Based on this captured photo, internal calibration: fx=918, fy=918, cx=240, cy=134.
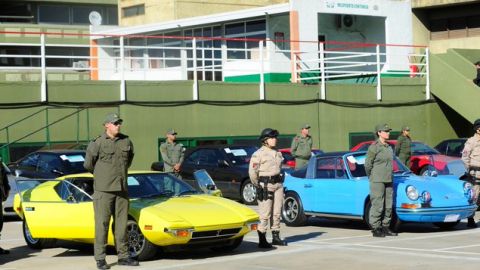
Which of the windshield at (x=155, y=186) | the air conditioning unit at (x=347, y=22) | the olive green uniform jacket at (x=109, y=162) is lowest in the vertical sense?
the windshield at (x=155, y=186)

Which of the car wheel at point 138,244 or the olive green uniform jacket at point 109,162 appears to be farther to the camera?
the car wheel at point 138,244

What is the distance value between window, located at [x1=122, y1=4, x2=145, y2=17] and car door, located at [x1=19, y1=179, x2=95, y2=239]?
1311 inches

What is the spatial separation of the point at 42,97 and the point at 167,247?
38.2ft

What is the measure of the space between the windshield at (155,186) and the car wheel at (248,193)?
305 inches

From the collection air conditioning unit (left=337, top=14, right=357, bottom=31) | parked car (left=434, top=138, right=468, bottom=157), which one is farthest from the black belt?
air conditioning unit (left=337, top=14, right=357, bottom=31)

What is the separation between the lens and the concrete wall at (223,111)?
23109mm

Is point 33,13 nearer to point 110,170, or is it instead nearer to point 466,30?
point 466,30

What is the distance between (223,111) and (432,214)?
1211 cm

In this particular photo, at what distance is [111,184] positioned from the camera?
A: 1151 cm

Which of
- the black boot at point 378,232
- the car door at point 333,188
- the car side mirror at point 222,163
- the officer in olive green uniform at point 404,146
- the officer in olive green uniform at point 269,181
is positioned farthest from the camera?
the officer in olive green uniform at point 404,146

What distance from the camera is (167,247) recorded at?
12.1 meters

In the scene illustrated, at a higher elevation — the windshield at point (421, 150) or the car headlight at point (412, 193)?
the windshield at point (421, 150)

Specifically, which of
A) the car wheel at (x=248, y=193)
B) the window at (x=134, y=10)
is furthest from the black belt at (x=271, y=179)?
the window at (x=134, y=10)

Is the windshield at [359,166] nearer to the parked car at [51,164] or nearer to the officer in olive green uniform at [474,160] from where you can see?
the officer in olive green uniform at [474,160]
